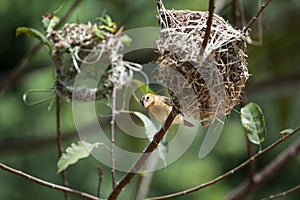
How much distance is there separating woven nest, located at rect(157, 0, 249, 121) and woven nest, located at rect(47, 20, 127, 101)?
1.44 ft

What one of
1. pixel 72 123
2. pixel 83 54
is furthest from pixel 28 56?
pixel 72 123

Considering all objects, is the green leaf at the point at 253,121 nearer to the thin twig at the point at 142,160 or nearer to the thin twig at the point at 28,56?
the thin twig at the point at 142,160

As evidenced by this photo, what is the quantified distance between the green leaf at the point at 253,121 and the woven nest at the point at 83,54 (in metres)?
0.41

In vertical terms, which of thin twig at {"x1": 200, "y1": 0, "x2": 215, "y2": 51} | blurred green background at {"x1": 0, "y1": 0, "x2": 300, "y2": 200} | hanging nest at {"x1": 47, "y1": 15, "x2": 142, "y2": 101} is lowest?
blurred green background at {"x1": 0, "y1": 0, "x2": 300, "y2": 200}

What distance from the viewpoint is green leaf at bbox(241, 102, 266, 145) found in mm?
1465

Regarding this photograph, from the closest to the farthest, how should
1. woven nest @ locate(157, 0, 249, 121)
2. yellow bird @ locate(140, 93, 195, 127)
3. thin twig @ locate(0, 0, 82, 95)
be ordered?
woven nest @ locate(157, 0, 249, 121) < yellow bird @ locate(140, 93, 195, 127) < thin twig @ locate(0, 0, 82, 95)

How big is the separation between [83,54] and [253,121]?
1.66 feet

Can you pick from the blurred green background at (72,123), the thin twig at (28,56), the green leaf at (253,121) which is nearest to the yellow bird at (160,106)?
the green leaf at (253,121)

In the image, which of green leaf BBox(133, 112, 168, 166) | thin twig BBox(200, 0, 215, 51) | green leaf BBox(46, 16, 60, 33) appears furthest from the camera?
green leaf BBox(46, 16, 60, 33)

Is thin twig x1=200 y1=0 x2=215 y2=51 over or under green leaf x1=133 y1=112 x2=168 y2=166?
over

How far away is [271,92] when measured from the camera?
11.4 ft

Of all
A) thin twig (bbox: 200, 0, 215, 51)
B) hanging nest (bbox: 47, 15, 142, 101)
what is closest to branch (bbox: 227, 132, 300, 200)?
hanging nest (bbox: 47, 15, 142, 101)

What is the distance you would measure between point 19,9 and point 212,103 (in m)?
2.97

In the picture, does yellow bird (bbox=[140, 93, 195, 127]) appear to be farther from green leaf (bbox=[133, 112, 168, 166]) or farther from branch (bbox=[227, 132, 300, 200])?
branch (bbox=[227, 132, 300, 200])
